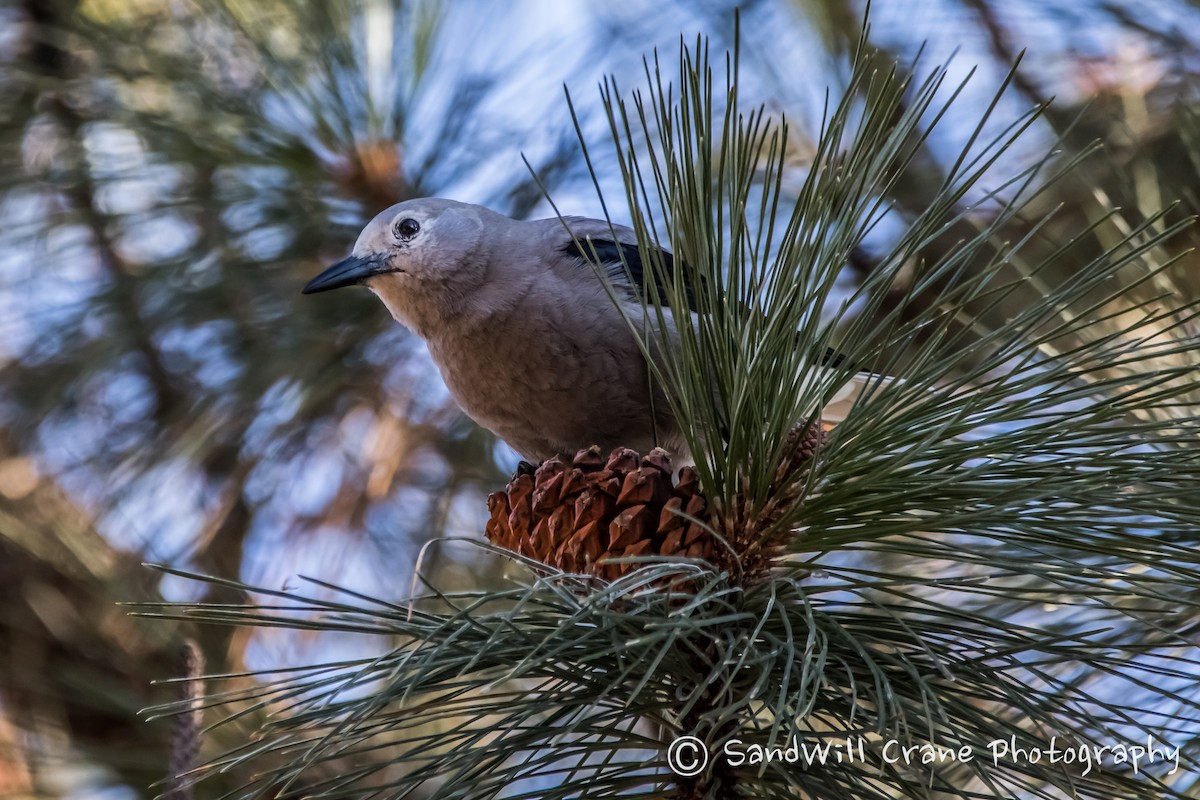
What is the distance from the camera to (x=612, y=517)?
4.33ft

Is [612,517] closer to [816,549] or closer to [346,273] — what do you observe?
[816,549]

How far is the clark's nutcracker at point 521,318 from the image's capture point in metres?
1.97

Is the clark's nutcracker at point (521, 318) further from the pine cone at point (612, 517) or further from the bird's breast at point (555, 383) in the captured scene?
the pine cone at point (612, 517)

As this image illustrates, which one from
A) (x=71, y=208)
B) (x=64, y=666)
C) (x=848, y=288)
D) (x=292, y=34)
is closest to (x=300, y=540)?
(x=64, y=666)

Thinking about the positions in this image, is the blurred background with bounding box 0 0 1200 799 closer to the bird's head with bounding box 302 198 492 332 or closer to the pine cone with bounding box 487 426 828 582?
the bird's head with bounding box 302 198 492 332

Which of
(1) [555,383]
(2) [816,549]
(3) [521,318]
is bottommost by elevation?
(2) [816,549]

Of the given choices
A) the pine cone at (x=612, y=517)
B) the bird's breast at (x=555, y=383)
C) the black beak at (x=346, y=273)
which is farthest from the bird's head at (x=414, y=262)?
the pine cone at (x=612, y=517)

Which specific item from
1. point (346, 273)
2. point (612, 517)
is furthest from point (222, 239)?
point (612, 517)

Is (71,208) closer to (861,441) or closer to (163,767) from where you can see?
(163,767)

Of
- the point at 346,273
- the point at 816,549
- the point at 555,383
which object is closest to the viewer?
the point at 816,549

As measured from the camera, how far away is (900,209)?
8.23 ft

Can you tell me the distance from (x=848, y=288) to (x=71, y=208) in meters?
1.64

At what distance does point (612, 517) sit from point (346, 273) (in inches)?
43.4

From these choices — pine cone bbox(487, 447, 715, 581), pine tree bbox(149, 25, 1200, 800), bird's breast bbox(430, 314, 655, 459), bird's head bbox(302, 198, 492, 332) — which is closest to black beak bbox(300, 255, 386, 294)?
bird's head bbox(302, 198, 492, 332)
